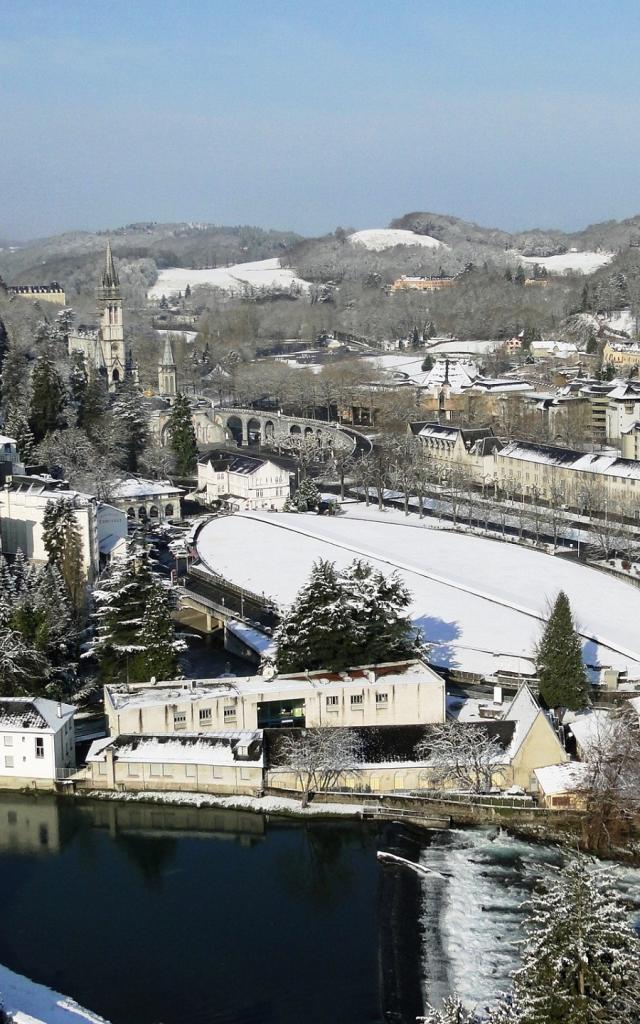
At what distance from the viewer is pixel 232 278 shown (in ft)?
353

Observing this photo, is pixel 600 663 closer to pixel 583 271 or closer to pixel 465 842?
pixel 465 842

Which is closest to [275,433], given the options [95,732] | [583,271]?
[95,732]

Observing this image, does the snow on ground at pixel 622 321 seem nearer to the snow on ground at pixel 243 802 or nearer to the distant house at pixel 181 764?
the distant house at pixel 181 764

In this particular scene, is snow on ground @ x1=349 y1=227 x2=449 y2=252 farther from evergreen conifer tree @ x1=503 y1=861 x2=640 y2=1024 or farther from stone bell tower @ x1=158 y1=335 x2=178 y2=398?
evergreen conifer tree @ x1=503 y1=861 x2=640 y2=1024

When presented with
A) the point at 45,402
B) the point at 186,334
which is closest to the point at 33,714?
the point at 45,402

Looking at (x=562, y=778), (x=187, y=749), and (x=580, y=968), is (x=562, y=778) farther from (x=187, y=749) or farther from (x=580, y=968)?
(x=580, y=968)

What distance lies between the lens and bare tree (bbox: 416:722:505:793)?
16328 mm

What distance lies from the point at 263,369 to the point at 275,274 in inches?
2054

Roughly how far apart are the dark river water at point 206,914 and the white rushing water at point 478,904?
23cm

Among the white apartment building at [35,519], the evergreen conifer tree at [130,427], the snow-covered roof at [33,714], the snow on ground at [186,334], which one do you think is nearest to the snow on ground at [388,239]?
the snow on ground at [186,334]

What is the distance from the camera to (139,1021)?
11875 millimetres

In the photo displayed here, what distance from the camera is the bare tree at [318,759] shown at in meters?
16.2

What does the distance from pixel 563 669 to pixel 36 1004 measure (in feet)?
28.7

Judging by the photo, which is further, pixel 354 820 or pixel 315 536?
pixel 315 536
